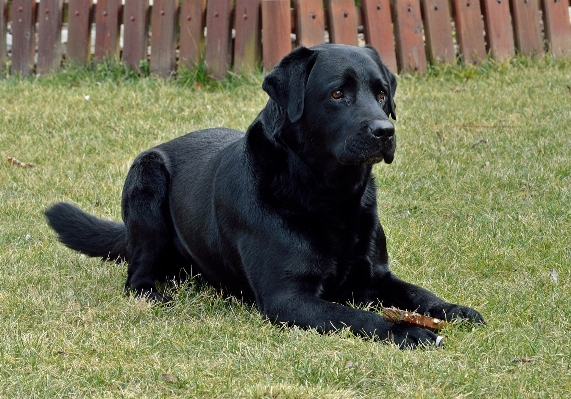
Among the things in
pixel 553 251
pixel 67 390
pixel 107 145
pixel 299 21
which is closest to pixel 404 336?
pixel 67 390

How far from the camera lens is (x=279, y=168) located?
439 centimetres

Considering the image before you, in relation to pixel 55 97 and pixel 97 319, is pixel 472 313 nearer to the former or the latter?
pixel 97 319

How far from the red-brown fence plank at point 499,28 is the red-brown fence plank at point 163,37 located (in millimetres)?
3260

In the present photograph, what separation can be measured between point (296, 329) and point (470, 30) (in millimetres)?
6247

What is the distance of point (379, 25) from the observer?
9.28 metres

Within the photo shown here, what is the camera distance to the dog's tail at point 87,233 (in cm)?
543

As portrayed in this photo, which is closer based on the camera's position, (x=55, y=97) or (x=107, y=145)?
(x=107, y=145)

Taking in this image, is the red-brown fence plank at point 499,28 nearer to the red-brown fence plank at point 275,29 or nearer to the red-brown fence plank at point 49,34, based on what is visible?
the red-brown fence plank at point 275,29

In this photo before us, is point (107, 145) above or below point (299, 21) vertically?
below

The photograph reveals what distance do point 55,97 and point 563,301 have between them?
6177 mm

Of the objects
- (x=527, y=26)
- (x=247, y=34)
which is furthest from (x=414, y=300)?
(x=527, y=26)

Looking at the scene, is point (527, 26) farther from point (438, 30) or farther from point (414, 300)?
point (414, 300)

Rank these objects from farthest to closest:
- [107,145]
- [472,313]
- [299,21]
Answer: [299,21]
[107,145]
[472,313]

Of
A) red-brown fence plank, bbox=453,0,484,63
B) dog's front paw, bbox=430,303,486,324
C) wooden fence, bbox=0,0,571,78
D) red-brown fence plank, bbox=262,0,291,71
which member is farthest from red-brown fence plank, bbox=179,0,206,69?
dog's front paw, bbox=430,303,486,324
